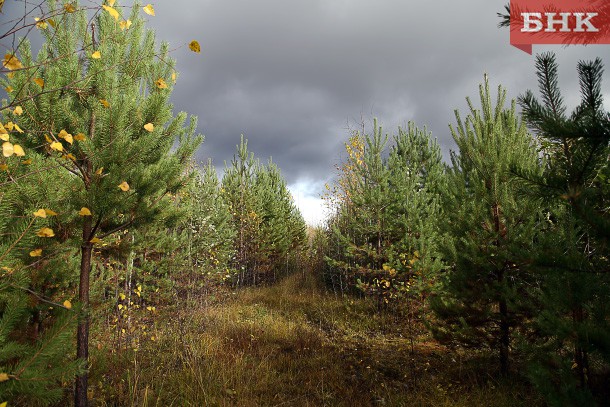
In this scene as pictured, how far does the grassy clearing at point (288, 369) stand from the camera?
4.71m

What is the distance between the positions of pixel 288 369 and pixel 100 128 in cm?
490

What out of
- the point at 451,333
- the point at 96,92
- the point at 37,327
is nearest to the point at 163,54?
the point at 96,92

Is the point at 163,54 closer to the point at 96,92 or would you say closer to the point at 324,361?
the point at 96,92

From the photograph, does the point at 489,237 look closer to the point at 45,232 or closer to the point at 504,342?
the point at 504,342

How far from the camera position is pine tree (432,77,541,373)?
5.05 meters

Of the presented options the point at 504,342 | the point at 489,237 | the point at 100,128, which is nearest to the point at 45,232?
the point at 100,128

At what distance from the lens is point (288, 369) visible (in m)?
6.07

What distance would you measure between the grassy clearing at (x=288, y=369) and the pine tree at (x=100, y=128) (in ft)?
5.46

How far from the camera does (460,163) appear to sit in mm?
6273

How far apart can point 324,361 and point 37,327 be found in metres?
4.66

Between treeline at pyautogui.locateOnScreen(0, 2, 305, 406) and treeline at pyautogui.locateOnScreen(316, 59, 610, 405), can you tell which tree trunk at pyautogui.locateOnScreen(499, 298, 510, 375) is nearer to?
treeline at pyautogui.locateOnScreen(316, 59, 610, 405)

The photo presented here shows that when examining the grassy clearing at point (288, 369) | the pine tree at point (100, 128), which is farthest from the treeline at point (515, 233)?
the pine tree at point (100, 128)

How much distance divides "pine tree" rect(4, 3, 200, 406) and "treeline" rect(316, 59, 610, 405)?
3.13 metres

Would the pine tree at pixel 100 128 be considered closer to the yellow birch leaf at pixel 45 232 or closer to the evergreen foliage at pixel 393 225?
the yellow birch leaf at pixel 45 232
